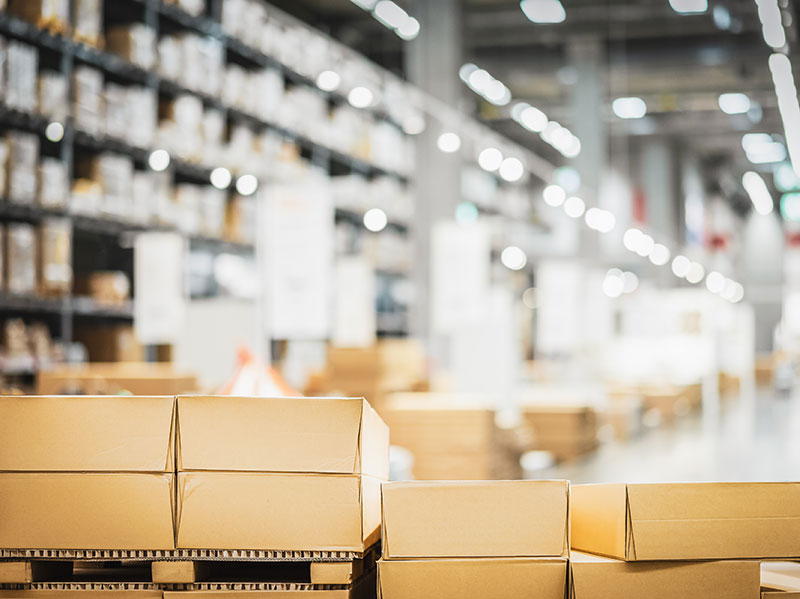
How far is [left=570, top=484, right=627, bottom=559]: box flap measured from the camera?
293 cm

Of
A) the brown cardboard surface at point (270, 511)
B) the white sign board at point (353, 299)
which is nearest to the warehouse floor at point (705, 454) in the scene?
the white sign board at point (353, 299)

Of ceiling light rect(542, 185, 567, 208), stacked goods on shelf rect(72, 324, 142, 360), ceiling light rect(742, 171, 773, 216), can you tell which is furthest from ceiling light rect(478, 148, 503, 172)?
ceiling light rect(742, 171, 773, 216)

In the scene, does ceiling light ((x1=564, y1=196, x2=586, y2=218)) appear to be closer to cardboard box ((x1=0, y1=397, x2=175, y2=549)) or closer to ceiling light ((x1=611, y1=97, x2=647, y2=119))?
ceiling light ((x1=611, y1=97, x2=647, y2=119))

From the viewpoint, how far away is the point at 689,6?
1566 centimetres

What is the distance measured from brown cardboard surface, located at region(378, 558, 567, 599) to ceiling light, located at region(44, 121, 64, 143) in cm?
526

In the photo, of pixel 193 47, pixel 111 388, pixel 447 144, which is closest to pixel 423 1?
pixel 447 144

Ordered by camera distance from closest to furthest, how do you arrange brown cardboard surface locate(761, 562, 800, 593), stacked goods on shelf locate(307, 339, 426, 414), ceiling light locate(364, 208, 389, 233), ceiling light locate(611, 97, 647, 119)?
brown cardboard surface locate(761, 562, 800, 593)
stacked goods on shelf locate(307, 339, 426, 414)
ceiling light locate(364, 208, 389, 233)
ceiling light locate(611, 97, 647, 119)

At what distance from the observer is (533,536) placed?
2881mm

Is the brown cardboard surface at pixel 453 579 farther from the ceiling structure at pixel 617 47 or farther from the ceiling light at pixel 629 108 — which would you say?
the ceiling light at pixel 629 108

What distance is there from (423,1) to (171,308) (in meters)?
7.94

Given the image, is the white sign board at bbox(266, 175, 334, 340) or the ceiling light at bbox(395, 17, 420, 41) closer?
the white sign board at bbox(266, 175, 334, 340)

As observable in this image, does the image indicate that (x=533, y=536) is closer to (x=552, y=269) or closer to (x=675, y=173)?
(x=552, y=269)

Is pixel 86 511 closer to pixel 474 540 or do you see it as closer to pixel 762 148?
pixel 474 540

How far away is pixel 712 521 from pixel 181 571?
137cm
